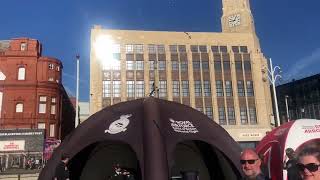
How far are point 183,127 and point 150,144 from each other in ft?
3.39

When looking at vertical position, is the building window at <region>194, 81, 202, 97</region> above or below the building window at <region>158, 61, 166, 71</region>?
below

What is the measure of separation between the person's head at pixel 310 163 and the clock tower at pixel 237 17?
65761 mm

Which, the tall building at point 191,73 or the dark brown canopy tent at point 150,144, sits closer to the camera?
Answer: the dark brown canopy tent at point 150,144

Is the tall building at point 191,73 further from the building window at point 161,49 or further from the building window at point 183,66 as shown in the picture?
the building window at point 183,66

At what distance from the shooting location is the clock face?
226 ft

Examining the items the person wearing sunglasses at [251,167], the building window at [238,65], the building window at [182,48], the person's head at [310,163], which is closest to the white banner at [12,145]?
the building window at [182,48]

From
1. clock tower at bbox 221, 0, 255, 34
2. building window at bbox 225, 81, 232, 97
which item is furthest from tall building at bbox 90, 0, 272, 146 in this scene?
clock tower at bbox 221, 0, 255, 34

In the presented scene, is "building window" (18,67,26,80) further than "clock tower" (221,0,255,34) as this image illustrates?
No

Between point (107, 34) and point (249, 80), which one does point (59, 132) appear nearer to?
point (107, 34)

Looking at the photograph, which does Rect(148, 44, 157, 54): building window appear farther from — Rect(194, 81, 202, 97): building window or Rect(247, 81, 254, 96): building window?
Rect(247, 81, 254, 96): building window

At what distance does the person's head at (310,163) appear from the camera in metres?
2.83

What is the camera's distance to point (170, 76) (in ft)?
179

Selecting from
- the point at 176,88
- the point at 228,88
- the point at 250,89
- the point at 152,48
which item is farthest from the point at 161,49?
the point at 250,89

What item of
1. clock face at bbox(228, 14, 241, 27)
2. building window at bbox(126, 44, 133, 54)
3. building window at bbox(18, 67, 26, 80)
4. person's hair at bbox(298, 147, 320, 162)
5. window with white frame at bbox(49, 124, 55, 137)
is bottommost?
person's hair at bbox(298, 147, 320, 162)
